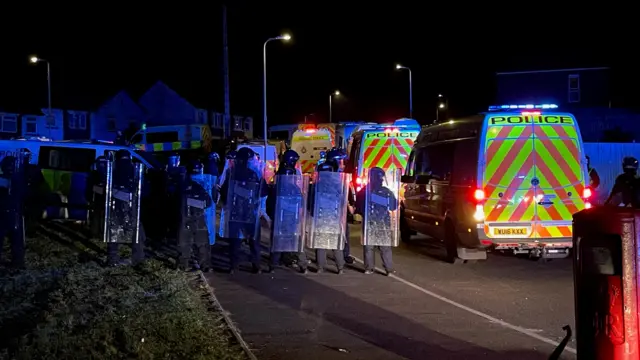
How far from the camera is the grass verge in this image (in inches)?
243

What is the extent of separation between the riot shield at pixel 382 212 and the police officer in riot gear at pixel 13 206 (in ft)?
16.6

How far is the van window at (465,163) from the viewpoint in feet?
35.6

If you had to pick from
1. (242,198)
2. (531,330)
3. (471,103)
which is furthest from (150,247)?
(471,103)

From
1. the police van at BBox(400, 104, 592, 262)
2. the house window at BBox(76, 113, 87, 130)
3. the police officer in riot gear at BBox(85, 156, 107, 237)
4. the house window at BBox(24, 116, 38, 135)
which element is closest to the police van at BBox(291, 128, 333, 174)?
the police officer in riot gear at BBox(85, 156, 107, 237)

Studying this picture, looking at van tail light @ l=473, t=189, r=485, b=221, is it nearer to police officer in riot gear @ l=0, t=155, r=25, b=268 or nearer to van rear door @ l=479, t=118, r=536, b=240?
van rear door @ l=479, t=118, r=536, b=240

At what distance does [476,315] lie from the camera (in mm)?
8180

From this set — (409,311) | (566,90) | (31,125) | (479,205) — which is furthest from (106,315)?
(31,125)

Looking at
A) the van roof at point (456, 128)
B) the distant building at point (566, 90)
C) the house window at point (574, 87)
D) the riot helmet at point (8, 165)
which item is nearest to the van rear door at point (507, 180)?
the van roof at point (456, 128)

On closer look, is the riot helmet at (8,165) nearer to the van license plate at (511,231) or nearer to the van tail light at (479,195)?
the van tail light at (479,195)

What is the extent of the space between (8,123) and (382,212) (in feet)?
151

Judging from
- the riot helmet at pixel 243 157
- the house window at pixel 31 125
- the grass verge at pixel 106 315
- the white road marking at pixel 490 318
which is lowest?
the white road marking at pixel 490 318

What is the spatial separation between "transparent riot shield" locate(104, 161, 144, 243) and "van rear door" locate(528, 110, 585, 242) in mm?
6004

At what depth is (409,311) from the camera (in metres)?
8.37

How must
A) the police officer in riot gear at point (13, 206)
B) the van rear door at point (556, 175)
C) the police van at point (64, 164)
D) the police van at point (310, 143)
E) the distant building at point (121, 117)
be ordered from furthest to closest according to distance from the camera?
the distant building at point (121, 117) < the police van at point (310, 143) < the police van at point (64, 164) < the van rear door at point (556, 175) < the police officer in riot gear at point (13, 206)
